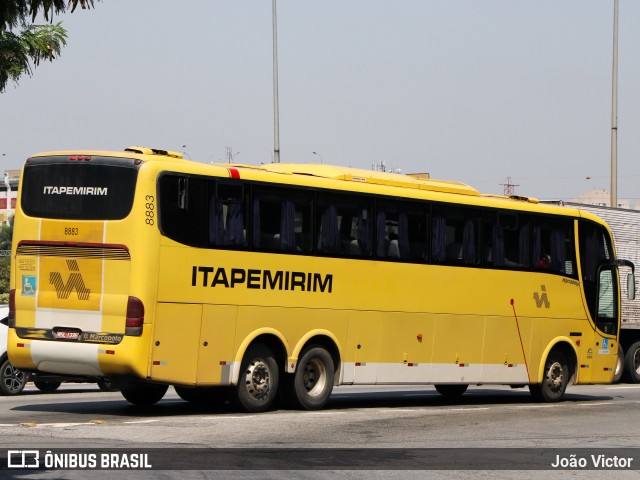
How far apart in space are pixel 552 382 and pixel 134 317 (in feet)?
32.2

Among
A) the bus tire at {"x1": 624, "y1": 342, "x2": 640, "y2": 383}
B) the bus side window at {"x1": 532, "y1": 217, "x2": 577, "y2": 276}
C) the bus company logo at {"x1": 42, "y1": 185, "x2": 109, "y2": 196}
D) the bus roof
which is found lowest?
the bus tire at {"x1": 624, "y1": 342, "x2": 640, "y2": 383}

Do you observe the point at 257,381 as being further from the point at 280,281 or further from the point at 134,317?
the point at 134,317

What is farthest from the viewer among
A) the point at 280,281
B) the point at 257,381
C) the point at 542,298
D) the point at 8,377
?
the point at 542,298

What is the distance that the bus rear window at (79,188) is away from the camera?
16453 millimetres

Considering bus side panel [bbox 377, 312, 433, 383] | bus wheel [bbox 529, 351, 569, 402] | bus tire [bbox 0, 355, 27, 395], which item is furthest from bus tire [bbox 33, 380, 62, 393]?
bus wheel [bbox 529, 351, 569, 402]

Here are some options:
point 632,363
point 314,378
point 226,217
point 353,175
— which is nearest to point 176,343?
point 226,217

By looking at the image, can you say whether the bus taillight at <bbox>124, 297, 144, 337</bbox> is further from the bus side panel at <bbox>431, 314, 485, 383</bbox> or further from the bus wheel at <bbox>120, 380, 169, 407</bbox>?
the bus side panel at <bbox>431, 314, 485, 383</bbox>

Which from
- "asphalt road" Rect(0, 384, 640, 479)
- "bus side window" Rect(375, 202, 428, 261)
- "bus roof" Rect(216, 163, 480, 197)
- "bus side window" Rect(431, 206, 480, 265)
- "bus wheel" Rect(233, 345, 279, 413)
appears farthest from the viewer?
"bus side window" Rect(431, 206, 480, 265)

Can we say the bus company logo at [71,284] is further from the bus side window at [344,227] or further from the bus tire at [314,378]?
the bus side window at [344,227]

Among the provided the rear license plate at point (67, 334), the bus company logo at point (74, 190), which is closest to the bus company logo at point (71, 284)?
the rear license plate at point (67, 334)

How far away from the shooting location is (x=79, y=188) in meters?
16.8

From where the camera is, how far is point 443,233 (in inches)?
826

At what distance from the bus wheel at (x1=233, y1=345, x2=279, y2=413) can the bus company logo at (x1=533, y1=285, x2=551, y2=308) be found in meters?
6.45

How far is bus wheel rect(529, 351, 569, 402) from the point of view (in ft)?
75.9
